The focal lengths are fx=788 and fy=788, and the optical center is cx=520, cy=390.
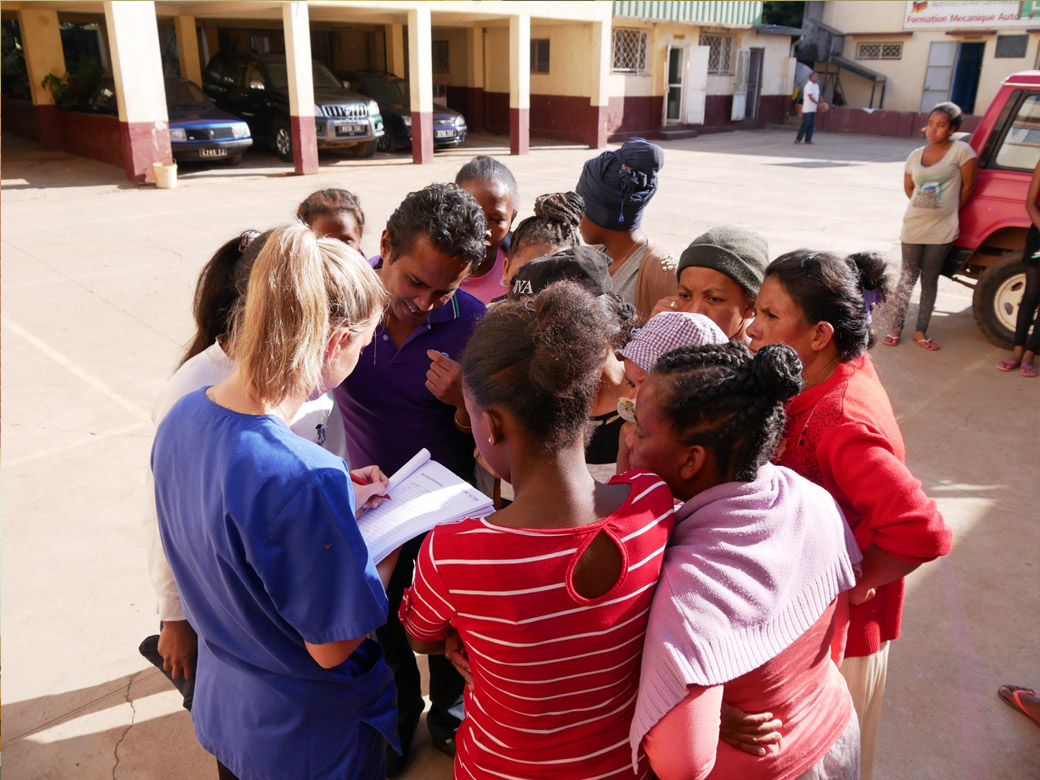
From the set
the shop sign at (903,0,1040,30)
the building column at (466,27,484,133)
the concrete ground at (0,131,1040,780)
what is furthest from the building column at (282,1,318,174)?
the shop sign at (903,0,1040,30)

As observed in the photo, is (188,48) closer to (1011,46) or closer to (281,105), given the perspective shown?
(281,105)

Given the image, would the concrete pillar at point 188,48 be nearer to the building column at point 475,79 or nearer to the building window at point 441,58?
the building column at point 475,79

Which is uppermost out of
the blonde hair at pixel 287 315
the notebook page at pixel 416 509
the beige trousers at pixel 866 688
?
the blonde hair at pixel 287 315

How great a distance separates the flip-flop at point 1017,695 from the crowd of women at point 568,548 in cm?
130

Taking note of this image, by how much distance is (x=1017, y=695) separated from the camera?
110 inches

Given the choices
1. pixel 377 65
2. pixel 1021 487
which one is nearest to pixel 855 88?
pixel 377 65

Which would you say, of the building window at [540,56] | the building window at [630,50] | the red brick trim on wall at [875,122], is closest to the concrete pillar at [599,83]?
the building window at [630,50]

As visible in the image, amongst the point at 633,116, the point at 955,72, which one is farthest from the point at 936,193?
the point at 955,72

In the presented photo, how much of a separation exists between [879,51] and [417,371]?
96.4ft

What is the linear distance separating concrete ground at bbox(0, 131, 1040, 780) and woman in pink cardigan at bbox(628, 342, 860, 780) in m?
1.47

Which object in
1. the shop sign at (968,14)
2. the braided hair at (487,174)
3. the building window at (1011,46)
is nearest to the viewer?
the braided hair at (487,174)

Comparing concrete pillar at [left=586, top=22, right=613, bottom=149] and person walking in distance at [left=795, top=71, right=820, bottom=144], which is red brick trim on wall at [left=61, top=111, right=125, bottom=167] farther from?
person walking in distance at [left=795, top=71, right=820, bottom=144]

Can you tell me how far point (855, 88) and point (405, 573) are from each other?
96.9 ft

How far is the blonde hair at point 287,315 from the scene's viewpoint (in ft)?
4.54
